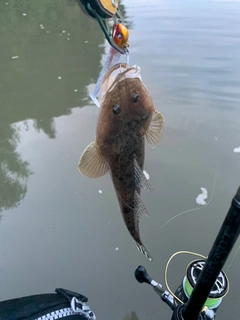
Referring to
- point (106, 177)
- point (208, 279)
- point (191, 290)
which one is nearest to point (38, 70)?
point (106, 177)

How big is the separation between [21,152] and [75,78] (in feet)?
5.30

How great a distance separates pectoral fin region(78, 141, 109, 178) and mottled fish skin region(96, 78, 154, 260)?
0.02 metres

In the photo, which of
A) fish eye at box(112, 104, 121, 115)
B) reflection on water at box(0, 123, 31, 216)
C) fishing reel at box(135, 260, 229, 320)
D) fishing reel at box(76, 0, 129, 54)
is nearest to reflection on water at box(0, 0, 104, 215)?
reflection on water at box(0, 123, 31, 216)

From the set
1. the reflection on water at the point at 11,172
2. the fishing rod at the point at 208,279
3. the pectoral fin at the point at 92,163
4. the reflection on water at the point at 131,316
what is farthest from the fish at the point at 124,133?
the reflection on water at the point at 11,172

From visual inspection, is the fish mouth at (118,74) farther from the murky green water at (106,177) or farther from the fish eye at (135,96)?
the murky green water at (106,177)

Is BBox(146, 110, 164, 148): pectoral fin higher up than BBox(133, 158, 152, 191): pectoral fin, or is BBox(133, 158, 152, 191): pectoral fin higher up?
BBox(146, 110, 164, 148): pectoral fin

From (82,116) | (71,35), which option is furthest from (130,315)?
(71,35)

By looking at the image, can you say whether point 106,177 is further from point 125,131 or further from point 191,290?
point 125,131

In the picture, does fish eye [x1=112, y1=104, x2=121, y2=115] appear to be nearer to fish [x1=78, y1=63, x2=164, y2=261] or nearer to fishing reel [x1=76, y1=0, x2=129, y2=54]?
fish [x1=78, y1=63, x2=164, y2=261]

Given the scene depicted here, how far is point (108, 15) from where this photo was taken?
101 cm

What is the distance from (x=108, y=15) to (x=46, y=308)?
3.93 ft

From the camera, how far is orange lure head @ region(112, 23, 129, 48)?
0.99 meters

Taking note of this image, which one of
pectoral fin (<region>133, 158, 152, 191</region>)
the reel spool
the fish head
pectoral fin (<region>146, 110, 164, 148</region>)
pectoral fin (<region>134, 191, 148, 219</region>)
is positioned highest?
the fish head

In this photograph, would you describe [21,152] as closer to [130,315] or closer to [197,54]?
[130,315]
